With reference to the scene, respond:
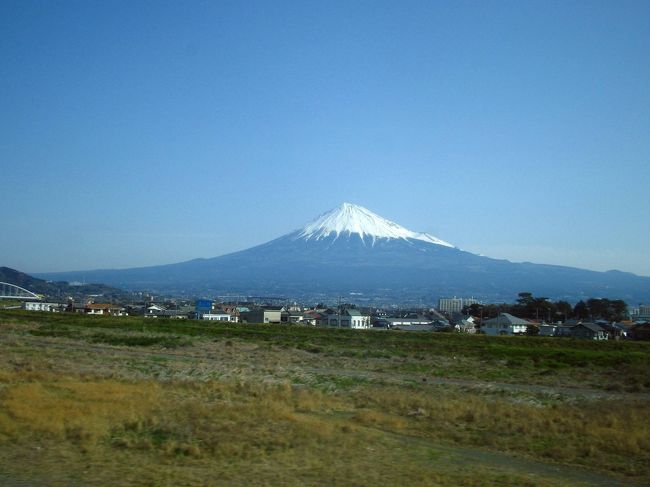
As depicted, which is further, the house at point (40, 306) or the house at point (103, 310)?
the house at point (40, 306)

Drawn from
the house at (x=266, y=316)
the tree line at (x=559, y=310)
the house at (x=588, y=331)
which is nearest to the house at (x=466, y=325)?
the tree line at (x=559, y=310)

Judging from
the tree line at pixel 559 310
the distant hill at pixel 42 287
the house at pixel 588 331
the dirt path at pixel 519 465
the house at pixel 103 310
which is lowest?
the dirt path at pixel 519 465

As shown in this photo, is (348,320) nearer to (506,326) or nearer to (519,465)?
(506,326)

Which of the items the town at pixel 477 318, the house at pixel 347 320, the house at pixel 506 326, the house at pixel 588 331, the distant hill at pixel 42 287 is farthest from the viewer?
the distant hill at pixel 42 287

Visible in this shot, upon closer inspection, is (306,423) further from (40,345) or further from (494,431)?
(40,345)

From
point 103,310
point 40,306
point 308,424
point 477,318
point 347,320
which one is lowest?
point 308,424

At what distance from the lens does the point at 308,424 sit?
Result: 11656 mm

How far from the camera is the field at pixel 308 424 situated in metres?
8.83

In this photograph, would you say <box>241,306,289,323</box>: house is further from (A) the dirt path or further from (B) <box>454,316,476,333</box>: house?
(A) the dirt path

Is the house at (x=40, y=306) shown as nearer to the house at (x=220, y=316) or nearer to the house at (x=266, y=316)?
the house at (x=220, y=316)

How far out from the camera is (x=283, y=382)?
63.6 feet

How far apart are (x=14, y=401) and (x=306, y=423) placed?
18.5 ft

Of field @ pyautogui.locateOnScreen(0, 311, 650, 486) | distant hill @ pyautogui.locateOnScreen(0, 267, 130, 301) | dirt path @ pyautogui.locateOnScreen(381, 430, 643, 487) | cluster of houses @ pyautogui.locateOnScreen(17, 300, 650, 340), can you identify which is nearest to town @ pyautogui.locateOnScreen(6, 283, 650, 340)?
cluster of houses @ pyautogui.locateOnScreen(17, 300, 650, 340)

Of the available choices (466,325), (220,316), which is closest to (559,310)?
(466,325)
